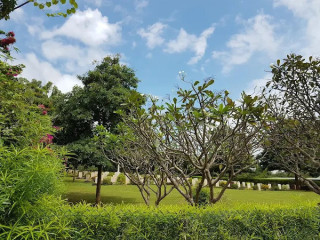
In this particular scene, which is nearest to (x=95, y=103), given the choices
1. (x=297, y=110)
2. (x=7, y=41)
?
(x=7, y=41)

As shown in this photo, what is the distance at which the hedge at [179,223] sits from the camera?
262cm

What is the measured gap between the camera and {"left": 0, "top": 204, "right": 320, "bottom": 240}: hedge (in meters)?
2.62

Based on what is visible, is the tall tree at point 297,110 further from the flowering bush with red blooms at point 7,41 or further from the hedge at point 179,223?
the flowering bush with red blooms at point 7,41

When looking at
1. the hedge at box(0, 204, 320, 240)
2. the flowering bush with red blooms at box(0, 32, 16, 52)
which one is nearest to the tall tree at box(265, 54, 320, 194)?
the hedge at box(0, 204, 320, 240)

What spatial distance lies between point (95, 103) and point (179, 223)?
503 inches

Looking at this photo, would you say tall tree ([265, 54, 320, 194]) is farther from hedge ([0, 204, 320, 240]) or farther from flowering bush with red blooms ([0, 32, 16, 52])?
flowering bush with red blooms ([0, 32, 16, 52])

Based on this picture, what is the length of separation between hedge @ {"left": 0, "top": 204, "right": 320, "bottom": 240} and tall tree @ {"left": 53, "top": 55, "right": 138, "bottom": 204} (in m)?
11.1

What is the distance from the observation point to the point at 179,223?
308 centimetres

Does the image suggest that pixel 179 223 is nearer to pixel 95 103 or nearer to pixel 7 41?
pixel 7 41

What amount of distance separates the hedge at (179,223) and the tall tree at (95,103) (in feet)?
36.4

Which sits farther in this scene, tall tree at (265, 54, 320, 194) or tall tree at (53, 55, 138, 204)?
tall tree at (53, 55, 138, 204)

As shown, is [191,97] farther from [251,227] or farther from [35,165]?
[35,165]

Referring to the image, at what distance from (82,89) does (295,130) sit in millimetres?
12372

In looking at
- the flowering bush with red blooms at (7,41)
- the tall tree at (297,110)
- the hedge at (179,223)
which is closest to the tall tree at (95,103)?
the flowering bush with red blooms at (7,41)
